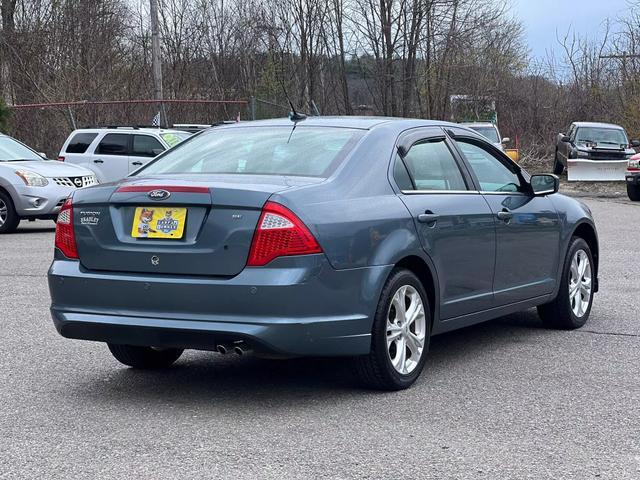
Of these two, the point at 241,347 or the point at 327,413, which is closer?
the point at 241,347

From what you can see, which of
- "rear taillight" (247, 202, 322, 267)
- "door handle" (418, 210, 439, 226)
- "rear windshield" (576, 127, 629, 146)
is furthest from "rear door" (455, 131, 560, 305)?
"rear windshield" (576, 127, 629, 146)

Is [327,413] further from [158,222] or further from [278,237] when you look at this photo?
→ [158,222]

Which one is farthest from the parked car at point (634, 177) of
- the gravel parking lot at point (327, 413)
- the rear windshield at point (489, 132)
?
the gravel parking lot at point (327, 413)

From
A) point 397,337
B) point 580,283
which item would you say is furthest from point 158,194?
point 580,283

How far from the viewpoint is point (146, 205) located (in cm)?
587

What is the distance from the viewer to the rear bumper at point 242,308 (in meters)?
5.55

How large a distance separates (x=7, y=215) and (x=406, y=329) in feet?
40.3

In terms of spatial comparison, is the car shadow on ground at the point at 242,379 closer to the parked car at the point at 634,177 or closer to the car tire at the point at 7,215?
the car tire at the point at 7,215

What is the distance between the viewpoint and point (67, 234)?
618cm

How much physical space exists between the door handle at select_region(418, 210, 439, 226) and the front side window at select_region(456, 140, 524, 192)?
914 millimetres

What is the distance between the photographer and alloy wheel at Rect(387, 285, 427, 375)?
6.18 meters

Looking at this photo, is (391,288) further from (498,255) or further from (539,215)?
(539,215)

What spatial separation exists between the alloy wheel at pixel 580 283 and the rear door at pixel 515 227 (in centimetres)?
38

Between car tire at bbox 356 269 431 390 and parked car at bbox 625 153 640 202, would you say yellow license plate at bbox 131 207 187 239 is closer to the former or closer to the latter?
car tire at bbox 356 269 431 390
